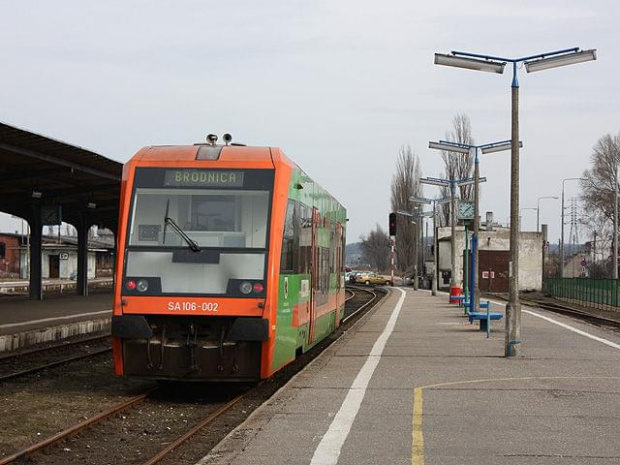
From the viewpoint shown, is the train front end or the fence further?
the fence

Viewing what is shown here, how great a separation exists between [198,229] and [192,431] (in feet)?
9.62

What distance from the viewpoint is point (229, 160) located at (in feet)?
38.9

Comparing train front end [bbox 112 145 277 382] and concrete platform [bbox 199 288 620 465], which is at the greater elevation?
train front end [bbox 112 145 277 382]

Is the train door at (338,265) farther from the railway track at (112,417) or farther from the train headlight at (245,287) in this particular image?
the train headlight at (245,287)

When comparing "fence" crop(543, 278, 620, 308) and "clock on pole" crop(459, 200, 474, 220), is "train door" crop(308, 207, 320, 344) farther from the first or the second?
"fence" crop(543, 278, 620, 308)

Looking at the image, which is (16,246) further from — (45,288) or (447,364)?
(447,364)

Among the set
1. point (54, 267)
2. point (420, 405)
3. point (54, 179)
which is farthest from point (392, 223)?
point (54, 267)

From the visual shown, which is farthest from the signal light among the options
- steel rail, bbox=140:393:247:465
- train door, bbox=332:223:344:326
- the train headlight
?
the train headlight

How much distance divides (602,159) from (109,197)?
55180 millimetres

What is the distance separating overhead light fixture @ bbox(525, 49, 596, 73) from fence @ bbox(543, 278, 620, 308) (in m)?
24.6

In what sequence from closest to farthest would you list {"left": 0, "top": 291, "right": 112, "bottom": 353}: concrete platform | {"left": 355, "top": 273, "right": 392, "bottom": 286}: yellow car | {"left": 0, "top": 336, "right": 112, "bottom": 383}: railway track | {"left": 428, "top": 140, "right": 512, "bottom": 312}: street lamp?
1. {"left": 0, "top": 336, "right": 112, "bottom": 383}: railway track
2. {"left": 0, "top": 291, "right": 112, "bottom": 353}: concrete platform
3. {"left": 428, "top": 140, "right": 512, "bottom": 312}: street lamp
4. {"left": 355, "top": 273, "right": 392, "bottom": 286}: yellow car

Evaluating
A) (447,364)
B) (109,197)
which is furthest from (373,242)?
(447,364)

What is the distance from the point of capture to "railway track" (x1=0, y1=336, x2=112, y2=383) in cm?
Result: 1530

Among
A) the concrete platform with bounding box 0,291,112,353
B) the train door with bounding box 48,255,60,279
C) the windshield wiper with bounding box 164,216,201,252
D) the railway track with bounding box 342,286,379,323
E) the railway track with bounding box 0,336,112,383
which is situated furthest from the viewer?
the train door with bounding box 48,255,60,279
